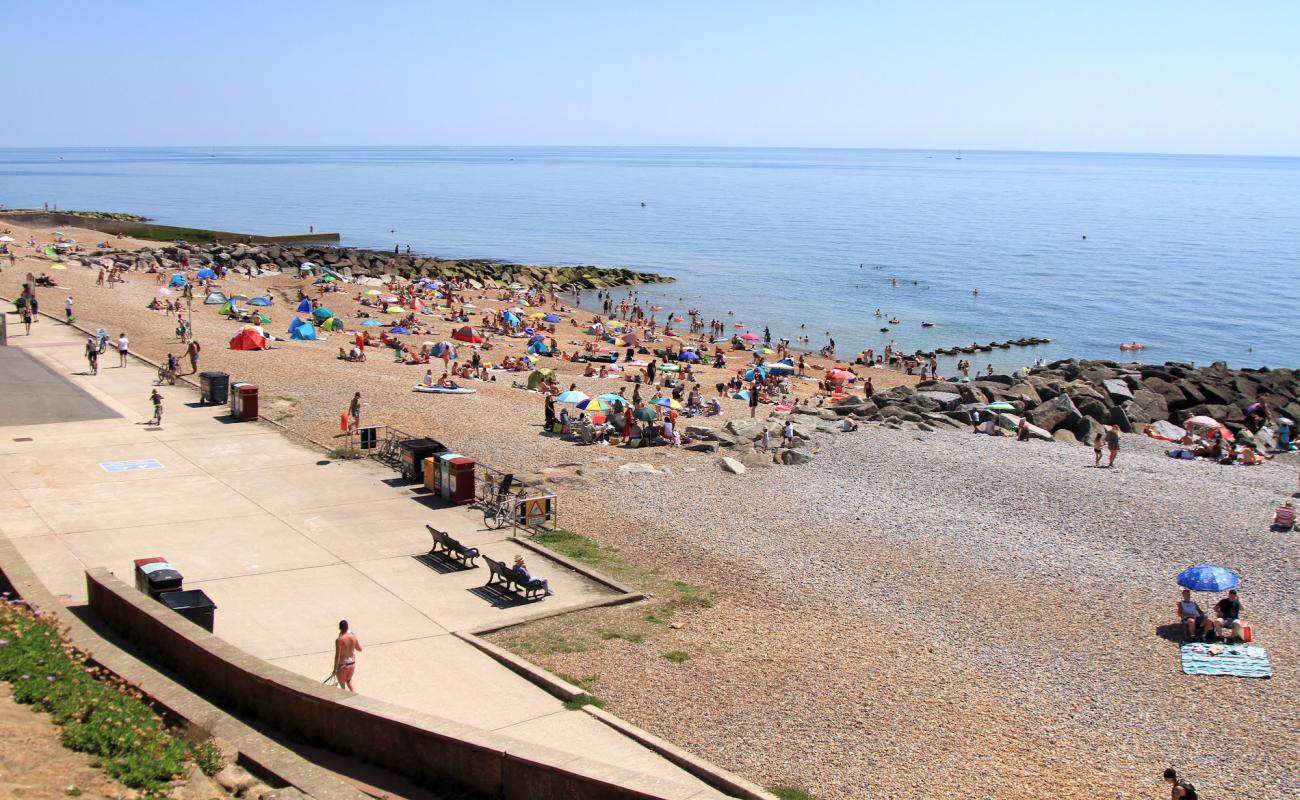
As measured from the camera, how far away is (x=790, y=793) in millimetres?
9930

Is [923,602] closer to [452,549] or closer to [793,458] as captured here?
[452,549]

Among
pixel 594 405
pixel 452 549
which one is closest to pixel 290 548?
pixel 452 549

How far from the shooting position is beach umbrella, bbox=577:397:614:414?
25.7 meters

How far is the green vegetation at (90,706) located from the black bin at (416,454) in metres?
9.48

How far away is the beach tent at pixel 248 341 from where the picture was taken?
31594mm

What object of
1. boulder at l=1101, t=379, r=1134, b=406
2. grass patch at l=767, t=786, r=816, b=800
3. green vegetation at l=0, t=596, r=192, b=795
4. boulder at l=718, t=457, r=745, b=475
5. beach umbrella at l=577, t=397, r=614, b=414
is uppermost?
green vegetation at l=0, t=596, r=192, b=795

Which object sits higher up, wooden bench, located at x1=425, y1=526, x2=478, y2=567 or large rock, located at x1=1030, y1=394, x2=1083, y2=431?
wooden bench, located at x1=425, y1=526, x2=478, y2=567

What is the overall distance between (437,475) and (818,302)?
173 feet

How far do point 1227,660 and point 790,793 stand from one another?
736 centimetres

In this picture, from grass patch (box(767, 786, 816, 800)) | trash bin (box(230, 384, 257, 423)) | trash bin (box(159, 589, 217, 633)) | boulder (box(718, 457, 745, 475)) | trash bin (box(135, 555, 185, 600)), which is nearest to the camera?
grass patch (box(767, 786, 816, 800))

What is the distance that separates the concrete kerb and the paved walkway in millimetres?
2018

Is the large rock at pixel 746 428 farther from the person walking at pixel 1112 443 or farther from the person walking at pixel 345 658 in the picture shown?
the person walking at pixel 345 658

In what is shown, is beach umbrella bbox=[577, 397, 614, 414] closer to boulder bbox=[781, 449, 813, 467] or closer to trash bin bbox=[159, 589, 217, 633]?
boulder bbox=[781, 449, 813, 467]

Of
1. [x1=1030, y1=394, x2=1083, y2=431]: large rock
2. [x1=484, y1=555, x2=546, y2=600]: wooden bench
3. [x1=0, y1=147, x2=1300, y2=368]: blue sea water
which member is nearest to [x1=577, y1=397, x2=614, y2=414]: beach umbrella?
[x1=484, y1=555, x2=546, y2=600]: wooden bench
